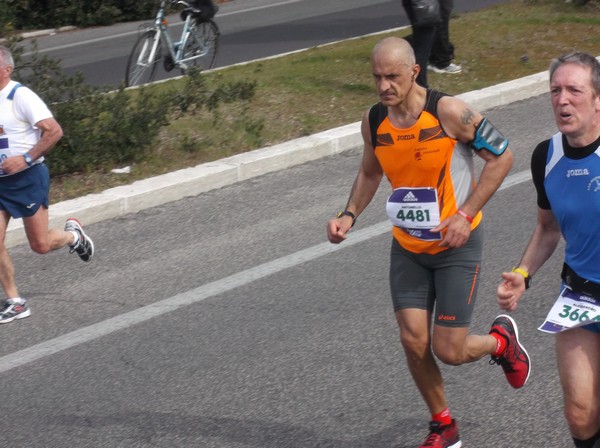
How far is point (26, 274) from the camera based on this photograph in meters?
8.06

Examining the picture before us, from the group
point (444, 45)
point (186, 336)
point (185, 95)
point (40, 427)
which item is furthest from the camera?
point (444, 45)

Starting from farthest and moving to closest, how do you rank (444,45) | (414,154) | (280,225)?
(444,45) < (280,225) < (414,154)

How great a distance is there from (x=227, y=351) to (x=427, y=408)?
4.43 feet

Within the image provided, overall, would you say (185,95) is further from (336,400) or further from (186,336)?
(336,400)

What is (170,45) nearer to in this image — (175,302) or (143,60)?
(143,60)

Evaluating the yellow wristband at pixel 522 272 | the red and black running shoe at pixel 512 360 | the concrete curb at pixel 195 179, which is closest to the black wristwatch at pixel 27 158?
the concrete curb at pixel 195 179

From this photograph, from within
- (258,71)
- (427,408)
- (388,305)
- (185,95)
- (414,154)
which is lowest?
(258,71)

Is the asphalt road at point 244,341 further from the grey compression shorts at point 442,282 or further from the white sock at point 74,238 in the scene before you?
the grey compression shorts at point 442,282

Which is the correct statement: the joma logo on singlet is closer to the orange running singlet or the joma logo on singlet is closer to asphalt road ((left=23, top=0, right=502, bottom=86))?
the orange running singlet

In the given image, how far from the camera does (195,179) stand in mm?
9930

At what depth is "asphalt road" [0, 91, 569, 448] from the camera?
5340 millimetres

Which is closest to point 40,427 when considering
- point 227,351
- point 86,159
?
point 227,351

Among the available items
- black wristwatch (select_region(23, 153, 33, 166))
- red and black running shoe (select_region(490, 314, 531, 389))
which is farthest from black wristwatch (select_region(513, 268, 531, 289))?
black wristwatch (select_region(23, 153, 33, 166))

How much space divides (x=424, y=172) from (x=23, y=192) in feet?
11.3
